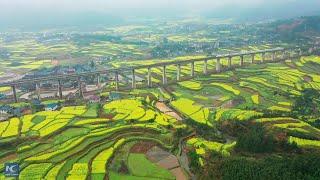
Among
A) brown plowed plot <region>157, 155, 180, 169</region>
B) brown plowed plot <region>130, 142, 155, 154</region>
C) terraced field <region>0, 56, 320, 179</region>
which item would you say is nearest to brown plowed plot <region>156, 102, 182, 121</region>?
terraced field <region>0, 56, 320, 179</region>

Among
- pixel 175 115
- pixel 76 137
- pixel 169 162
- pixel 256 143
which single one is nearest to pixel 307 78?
pixel 175 115

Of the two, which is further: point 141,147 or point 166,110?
point 166,110

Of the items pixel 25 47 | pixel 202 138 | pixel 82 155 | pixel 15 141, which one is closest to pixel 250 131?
pixel 202 138

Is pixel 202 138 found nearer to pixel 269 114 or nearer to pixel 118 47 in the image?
pixel 269 114

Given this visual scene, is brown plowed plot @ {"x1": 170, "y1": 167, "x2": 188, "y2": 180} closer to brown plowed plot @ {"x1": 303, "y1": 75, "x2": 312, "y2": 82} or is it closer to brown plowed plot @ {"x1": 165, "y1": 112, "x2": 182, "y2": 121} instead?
brown plowed plot @ {"x1": 165, "y1": 112, "x2": 182, "y2": 121}

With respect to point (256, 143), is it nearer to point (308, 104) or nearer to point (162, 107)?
point (162, 107)

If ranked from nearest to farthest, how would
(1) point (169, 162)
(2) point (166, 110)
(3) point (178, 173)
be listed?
1. (3) point (178, 173)
2. (1) point (169, 162)
3. (2) point (166, 110)

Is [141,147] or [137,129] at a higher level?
[137,129]
